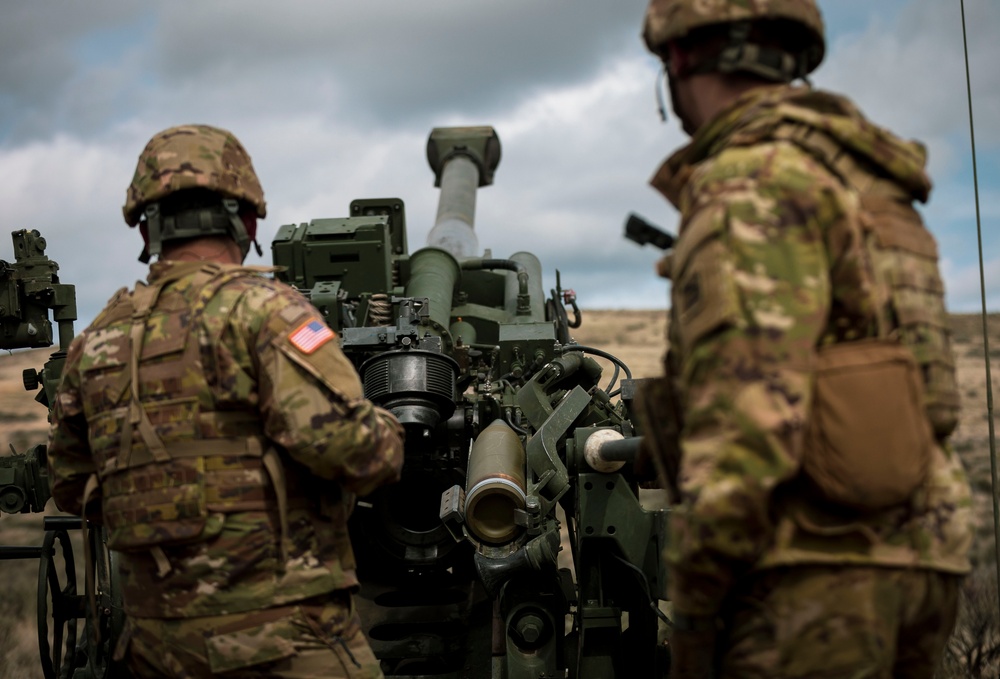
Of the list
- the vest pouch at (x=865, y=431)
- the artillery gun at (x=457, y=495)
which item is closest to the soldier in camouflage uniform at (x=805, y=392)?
the vest pouch at (x=865, y=431)

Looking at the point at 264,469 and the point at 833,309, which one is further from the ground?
the point at 833,309

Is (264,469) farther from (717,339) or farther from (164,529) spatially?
(717,339)

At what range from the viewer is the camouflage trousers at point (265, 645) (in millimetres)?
3465

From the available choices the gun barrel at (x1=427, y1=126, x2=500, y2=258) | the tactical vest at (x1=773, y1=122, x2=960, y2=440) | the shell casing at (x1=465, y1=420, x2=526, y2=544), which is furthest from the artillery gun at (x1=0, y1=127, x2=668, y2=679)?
the tactical vest at (x1=773, y1=122, x2=960, y2=440)

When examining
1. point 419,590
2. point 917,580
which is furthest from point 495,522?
point 917,580

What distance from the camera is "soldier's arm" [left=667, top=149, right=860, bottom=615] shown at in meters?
2.56

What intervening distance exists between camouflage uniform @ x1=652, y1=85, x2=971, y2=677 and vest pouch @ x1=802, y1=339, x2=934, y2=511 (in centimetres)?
5

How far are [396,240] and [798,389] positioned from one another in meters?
7.34

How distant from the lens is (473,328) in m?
9.56

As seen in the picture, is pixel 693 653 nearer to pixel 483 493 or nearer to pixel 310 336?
pixel 310 336

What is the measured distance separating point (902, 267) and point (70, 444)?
245cm

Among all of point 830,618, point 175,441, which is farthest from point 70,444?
point 830,618

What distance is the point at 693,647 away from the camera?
2920mm

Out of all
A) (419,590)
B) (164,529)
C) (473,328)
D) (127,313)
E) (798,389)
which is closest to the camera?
(798,389)
